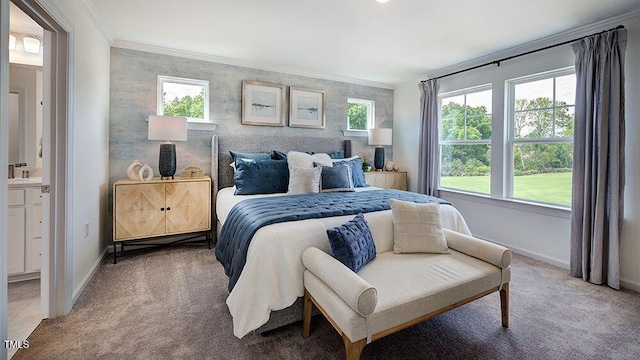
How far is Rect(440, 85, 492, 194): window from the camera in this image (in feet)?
12.7

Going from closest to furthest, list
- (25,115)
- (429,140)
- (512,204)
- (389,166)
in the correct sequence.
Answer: (25,115)
(512,204)
(429,140)
(389,166)

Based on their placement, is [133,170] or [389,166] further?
[389,166]

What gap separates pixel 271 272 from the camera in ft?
5.79

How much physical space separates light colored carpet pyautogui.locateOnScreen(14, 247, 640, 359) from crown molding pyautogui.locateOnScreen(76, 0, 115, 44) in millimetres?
2404

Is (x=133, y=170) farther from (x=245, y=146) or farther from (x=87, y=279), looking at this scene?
(x=245, y=146)

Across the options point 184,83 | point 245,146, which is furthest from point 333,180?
point 184,83

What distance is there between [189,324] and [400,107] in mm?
4581

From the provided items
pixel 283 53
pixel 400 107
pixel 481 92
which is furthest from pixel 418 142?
pixel 283 53

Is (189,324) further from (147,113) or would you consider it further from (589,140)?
(589,140)

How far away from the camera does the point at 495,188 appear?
370 centimetres

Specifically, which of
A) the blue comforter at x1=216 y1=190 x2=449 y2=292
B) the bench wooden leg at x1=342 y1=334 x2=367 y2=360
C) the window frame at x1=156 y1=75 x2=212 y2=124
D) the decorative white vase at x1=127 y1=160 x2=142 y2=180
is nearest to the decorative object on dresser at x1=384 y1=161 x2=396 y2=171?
the blue comforter at x1=216 y1=190 x2=449 y2=292

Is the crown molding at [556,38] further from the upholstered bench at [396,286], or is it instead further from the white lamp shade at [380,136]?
the upholstered bench at [396,286]

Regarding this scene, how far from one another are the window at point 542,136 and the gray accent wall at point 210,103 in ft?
8.16

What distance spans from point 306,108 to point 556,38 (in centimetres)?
311
